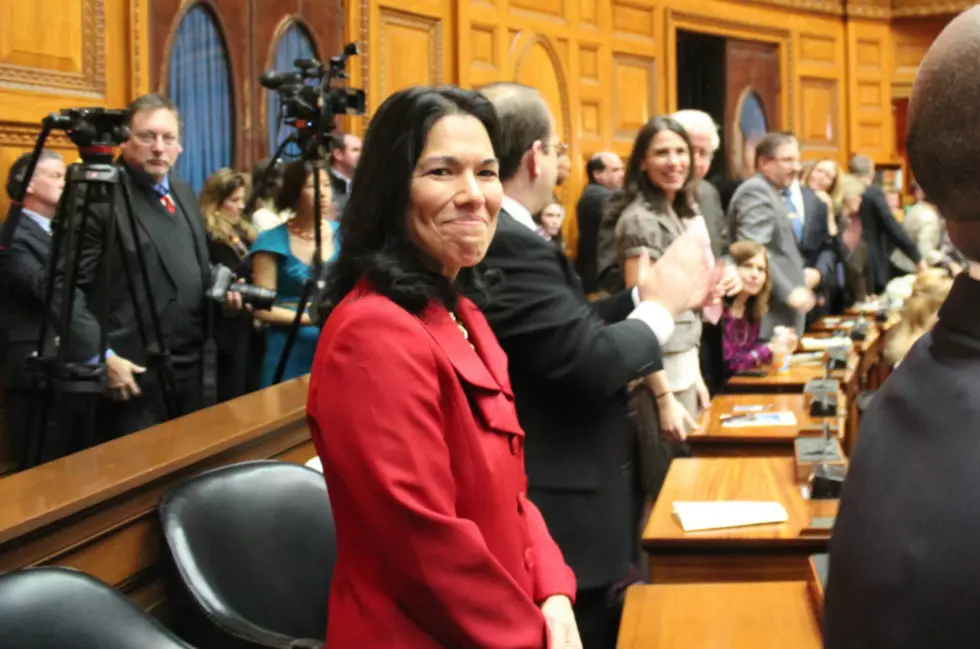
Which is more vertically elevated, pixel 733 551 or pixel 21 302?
pixel 21 302

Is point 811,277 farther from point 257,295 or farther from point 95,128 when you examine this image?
point 95,128

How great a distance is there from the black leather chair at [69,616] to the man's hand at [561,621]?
0.48 meters

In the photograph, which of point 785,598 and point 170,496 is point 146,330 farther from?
point 785,598

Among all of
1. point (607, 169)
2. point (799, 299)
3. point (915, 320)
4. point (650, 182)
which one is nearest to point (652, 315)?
point (650, 182)

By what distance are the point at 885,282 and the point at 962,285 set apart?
314 inches

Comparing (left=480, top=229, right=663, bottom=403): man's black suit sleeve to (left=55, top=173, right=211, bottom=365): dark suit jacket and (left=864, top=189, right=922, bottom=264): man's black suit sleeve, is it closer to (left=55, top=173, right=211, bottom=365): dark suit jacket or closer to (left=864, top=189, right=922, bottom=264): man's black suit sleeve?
(left=55, top=173, right=211, bottom=365): dark suit jacket

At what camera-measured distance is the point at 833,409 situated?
350 cm

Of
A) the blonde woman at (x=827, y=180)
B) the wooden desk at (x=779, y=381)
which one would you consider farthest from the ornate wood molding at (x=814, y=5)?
the wooden desk at (x=779, y=381)

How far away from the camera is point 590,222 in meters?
6.46

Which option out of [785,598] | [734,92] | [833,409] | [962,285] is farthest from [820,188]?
[962,285]

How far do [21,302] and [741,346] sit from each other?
271 centimetres

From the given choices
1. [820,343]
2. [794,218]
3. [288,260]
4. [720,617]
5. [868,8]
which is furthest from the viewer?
[868,8]

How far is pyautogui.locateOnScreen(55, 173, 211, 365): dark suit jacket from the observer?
3.11m

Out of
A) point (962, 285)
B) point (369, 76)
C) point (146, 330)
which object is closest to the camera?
point (962, 285)
